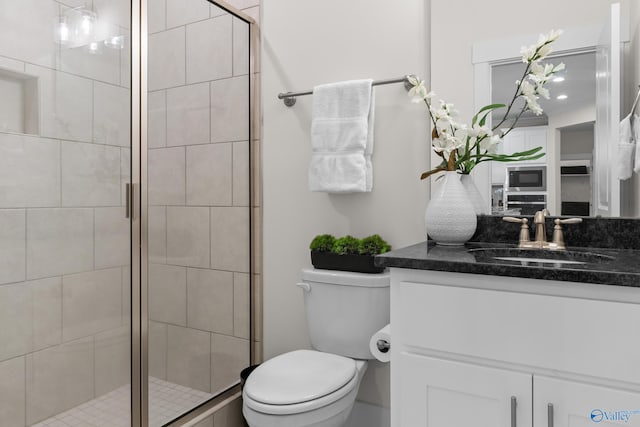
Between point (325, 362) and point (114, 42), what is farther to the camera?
point (325, 362)

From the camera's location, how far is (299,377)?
4.87ft

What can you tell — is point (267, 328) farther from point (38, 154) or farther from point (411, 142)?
point (38, 154)

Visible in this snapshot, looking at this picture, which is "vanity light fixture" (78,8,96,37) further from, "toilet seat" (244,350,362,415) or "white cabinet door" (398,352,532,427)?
"white cabinet door" (398,352,532,427)

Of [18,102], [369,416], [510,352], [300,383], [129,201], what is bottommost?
[369,416]

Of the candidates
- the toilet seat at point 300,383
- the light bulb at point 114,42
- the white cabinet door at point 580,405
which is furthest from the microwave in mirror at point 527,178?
the light bulb at point 114,42

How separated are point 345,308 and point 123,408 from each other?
2.72ft

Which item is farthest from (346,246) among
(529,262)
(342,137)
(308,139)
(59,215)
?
(59,215)

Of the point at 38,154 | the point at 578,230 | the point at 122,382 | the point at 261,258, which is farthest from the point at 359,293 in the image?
the point at 38,154

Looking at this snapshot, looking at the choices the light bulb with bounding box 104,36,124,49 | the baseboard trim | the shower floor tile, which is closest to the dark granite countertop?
the baseboard trim

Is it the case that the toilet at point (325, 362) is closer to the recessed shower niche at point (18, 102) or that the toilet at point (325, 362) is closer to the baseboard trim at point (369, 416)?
the baseboard trim at point (369, 416)

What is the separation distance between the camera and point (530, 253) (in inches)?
53.0

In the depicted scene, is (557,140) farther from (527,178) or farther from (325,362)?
(325,362)

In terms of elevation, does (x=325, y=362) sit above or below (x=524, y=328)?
below

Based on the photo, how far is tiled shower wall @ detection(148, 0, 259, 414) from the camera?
1.60 metres
